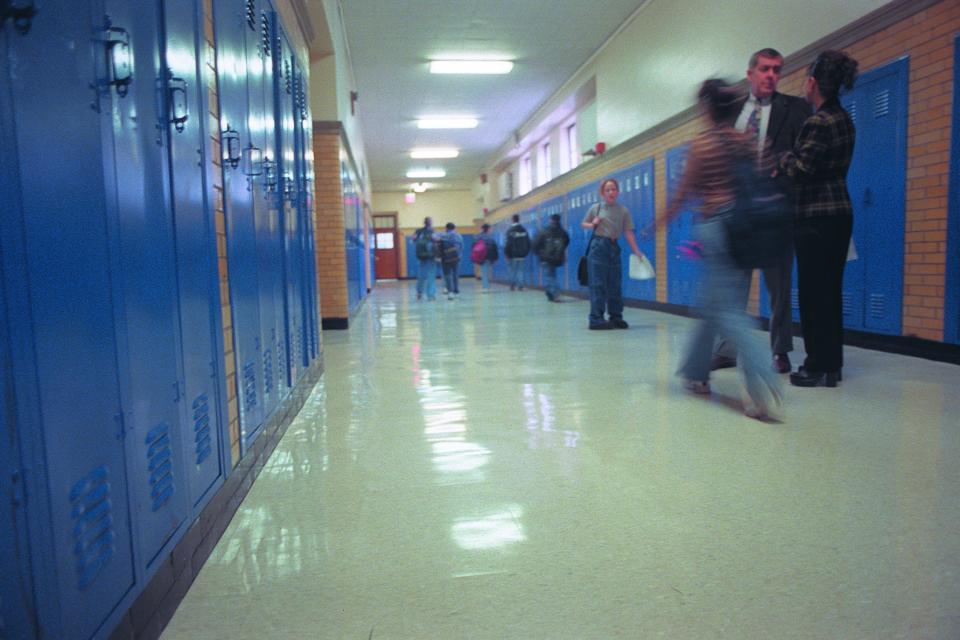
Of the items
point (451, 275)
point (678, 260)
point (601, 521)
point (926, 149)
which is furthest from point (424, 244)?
point (601, 521)

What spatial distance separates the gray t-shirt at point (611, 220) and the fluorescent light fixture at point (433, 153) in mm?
12531

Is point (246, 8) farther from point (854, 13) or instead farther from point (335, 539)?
point (854, 13)

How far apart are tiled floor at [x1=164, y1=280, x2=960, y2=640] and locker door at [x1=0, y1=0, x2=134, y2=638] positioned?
377mm

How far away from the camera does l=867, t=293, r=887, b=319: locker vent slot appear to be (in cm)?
464

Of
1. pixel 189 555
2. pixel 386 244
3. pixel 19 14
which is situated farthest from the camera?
pixel 386 244

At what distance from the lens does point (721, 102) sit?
289 cm

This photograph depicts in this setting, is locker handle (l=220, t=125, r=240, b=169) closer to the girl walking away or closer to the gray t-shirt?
Result: the girl walking away

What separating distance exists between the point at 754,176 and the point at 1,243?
2.74 metres

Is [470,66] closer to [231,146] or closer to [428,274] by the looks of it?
[428,274]

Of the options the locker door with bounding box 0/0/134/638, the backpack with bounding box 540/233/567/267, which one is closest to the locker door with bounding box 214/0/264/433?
the locker door with bounding box 0/0/134/638

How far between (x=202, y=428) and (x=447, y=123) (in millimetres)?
14069

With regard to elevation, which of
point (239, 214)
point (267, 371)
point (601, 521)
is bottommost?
point (601, 521)

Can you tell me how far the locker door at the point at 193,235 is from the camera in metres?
1.66

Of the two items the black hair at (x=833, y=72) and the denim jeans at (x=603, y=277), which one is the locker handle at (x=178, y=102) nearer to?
the black hair at (x=833, y=72)
